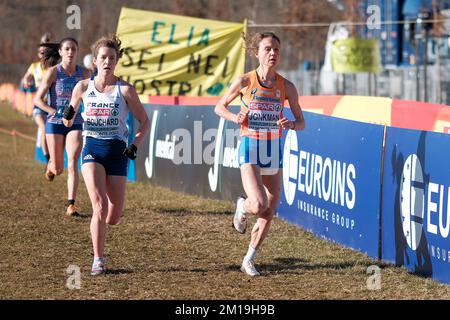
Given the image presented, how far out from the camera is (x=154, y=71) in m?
19.3

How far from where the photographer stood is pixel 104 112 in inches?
327

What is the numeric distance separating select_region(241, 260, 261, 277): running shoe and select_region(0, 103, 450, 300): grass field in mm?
73

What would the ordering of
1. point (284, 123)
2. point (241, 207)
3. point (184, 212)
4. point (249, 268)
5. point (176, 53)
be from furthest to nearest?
point (176, 53), point (184, 212), point (241, 207), point (249, 268), point (284, 123)

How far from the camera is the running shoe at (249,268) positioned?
8398 millimetres

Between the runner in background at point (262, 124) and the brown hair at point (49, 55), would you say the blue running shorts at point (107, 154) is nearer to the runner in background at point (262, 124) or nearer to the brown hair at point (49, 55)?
the runner in background at point (262, 124)

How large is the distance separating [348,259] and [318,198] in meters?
1.53

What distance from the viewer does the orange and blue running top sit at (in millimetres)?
8398

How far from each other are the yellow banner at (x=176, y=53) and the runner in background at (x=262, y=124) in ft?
34.8

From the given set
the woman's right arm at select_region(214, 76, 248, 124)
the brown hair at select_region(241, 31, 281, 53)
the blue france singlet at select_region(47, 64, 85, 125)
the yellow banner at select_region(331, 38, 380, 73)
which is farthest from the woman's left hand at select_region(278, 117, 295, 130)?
the yellow banner at select_region(331, 38, 380, 73)

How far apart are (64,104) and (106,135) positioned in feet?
12.4

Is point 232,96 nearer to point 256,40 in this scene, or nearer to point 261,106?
point 261,106

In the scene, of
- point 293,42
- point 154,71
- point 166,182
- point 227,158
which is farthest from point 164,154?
point 293,42

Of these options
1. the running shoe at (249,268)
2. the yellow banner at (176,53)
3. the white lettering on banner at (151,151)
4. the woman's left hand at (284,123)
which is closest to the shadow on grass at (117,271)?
the running shoe at (249,268)

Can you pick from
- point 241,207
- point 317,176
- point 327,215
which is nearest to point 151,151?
point 317,176
